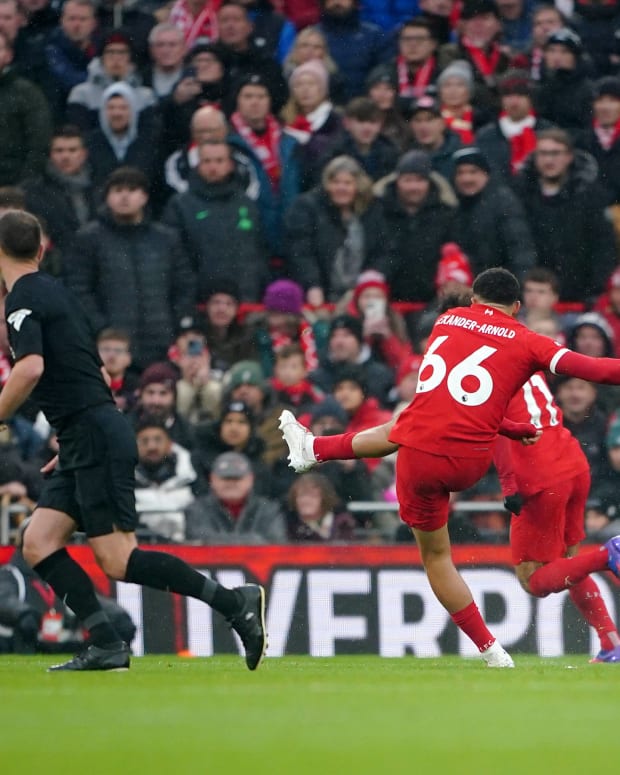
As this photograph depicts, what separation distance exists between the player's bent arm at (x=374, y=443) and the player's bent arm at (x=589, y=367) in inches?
42.9

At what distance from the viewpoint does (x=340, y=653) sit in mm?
12469

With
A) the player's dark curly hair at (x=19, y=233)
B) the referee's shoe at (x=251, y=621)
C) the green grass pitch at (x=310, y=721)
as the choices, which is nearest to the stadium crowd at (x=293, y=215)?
the referee's shoe at (x=251, y=621)

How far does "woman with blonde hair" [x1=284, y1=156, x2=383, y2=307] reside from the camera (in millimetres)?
14469

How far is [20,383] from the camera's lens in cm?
821

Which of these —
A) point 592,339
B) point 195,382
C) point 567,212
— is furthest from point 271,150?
point 592,339

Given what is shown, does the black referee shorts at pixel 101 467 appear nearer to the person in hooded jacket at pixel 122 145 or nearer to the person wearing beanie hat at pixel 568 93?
the person in hooded jacket at pixel 122 145

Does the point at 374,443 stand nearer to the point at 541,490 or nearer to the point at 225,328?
the point at 541,490

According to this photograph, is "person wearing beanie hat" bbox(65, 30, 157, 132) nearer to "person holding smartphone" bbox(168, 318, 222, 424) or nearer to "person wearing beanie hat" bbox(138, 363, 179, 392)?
"person holding smartphone" bbox(168, 318, 222, 424)

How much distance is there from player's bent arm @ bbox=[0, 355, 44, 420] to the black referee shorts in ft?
1.31

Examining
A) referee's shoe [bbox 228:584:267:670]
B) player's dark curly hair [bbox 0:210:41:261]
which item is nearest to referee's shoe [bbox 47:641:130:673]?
referee's shoe [bbox 228:584:267:670]

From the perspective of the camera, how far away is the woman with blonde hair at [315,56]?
15.4 metres

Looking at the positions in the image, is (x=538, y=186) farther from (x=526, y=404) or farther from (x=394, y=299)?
(x=526, y=404)

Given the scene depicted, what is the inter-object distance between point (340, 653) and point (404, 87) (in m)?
5.47

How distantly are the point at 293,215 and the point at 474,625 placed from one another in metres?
6.09
